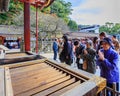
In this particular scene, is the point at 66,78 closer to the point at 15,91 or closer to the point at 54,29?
the point at 15,91

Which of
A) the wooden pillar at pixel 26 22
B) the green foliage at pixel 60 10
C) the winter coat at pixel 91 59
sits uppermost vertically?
the green foliage at pixel 60 10

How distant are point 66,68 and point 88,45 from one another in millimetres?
1885

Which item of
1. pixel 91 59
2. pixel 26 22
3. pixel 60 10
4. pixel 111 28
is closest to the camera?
pixel 91 59

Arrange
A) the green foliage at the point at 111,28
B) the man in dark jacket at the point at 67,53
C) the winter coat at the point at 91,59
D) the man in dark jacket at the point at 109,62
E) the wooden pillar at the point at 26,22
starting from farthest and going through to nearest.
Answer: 1. the green foliage at the point at 111,28
2. the wooden pillar at the point at 26,22
3. the man in dark jacket at the point at 67,53
4. the winter coat at the point at 91,59
5. the man in dark jacket at the point at 109,62

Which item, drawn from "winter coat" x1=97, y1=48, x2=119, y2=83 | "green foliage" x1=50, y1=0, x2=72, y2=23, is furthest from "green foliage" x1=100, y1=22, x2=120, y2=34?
"winter coat" x1=97, y1=48, x2=119, y2=83

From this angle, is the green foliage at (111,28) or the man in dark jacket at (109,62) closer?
the man in dark jacket at (109,62)

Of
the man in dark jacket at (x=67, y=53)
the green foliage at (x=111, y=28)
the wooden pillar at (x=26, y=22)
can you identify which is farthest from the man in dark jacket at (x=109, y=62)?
the green foliage at (x=111, y=28)

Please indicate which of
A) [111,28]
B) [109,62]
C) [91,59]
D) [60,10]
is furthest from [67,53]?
[111,28]

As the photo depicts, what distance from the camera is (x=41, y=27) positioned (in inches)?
768

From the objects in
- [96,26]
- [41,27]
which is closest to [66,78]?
[41,27]

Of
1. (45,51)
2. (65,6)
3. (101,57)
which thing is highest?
(65,6)

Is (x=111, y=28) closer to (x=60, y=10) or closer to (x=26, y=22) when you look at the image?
(x=60, y=10)

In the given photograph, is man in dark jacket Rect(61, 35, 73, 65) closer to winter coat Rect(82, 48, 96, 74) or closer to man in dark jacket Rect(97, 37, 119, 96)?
winter coat Rect(82, 48, 96, 74)

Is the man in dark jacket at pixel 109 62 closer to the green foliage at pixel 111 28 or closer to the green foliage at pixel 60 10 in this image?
the green foliage at pixel 60 10
